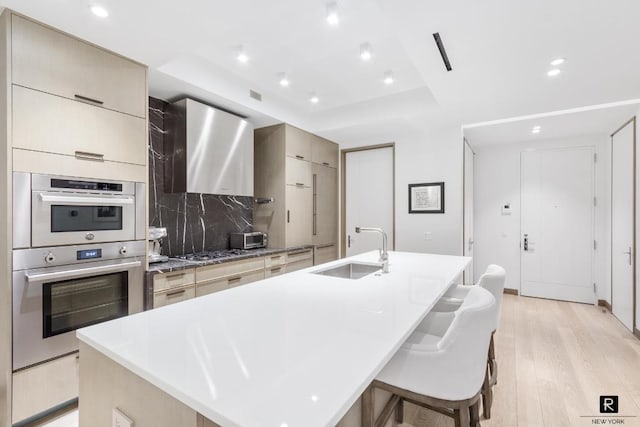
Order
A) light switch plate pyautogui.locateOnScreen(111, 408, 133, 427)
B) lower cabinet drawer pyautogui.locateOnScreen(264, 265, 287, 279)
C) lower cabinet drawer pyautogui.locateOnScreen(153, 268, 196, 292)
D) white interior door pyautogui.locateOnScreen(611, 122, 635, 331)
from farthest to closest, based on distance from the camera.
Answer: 1. lower cabinet drawer pyautogui.locateOnScreen(264, 265, 287, 279)
2. white interior door pyautogui.locateOnScreen(611, 122, 635, 331)
3. lower cabinet drawer pyautogui.locateOnScreen(153, 268, 196, 292)
4. light switch plate pyautogui.locateOnScreen(111, 408, 133, 427)

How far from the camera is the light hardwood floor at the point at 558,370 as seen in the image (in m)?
1.99

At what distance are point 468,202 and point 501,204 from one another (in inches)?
30.4

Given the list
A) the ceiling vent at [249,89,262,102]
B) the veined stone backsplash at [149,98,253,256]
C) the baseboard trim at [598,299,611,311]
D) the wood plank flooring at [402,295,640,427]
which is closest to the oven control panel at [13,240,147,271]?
the veined stone backsplash at [149,98,253,256]

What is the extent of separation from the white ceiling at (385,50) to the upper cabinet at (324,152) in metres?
0.74

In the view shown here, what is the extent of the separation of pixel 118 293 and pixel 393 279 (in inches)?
79.1

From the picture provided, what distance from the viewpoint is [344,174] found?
507cm

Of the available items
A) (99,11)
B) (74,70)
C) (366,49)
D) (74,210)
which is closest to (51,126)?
(74,70)

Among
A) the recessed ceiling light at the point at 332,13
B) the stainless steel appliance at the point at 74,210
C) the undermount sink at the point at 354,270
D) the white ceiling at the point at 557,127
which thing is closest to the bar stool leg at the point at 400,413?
the undermount sink at the point at 354,270

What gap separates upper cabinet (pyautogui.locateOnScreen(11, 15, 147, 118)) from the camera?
1828 mm

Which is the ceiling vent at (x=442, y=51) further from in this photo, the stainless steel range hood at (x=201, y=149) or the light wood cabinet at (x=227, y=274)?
the light wood cabinet at (x=227, y=274)

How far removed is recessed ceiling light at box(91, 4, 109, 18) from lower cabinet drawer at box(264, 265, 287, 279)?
256 centimetres

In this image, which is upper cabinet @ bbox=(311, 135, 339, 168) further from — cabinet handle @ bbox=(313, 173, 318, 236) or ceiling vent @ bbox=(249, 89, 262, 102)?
ceiling vent @ bbox=(249, 89, 262, 102)

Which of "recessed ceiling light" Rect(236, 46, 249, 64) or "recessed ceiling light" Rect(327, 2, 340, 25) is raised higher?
"recessed ceiling light" Rect(236, 46, 249, 64)

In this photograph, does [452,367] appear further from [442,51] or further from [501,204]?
[501,204]
